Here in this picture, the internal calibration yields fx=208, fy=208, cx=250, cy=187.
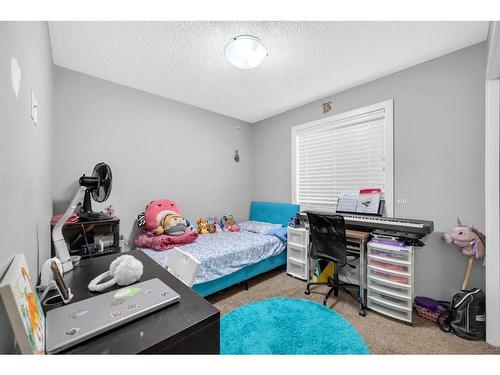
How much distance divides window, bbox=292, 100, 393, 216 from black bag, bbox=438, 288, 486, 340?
93cm

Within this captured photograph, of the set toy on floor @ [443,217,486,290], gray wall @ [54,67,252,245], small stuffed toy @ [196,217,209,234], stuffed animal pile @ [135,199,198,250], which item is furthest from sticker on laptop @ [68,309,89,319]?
toy on floor @ [443,217,486,290]

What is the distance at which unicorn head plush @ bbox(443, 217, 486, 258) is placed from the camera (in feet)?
6.01

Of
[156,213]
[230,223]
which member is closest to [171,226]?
[156,213]

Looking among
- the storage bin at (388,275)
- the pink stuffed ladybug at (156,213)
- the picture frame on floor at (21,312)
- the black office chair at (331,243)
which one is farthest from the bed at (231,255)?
the picture frame on floor at (21,312)

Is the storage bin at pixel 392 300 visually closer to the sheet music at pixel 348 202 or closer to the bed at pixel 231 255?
the sheet music at pixel 348 202

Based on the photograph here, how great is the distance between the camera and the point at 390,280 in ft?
6.66

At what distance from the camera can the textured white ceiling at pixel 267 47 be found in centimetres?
171

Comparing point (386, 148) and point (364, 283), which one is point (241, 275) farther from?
point (386, 148)

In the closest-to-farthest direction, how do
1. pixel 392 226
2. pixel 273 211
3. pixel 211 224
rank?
pixel 392 226
pixel 211 224
pixel 273 211

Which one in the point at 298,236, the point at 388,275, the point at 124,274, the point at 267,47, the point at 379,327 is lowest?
the point at 379,327

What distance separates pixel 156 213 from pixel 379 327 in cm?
269

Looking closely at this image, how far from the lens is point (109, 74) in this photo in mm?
2412

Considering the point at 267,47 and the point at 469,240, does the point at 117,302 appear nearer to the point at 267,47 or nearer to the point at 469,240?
the point at 267,47

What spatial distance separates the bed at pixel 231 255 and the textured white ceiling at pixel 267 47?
6.36 feet
